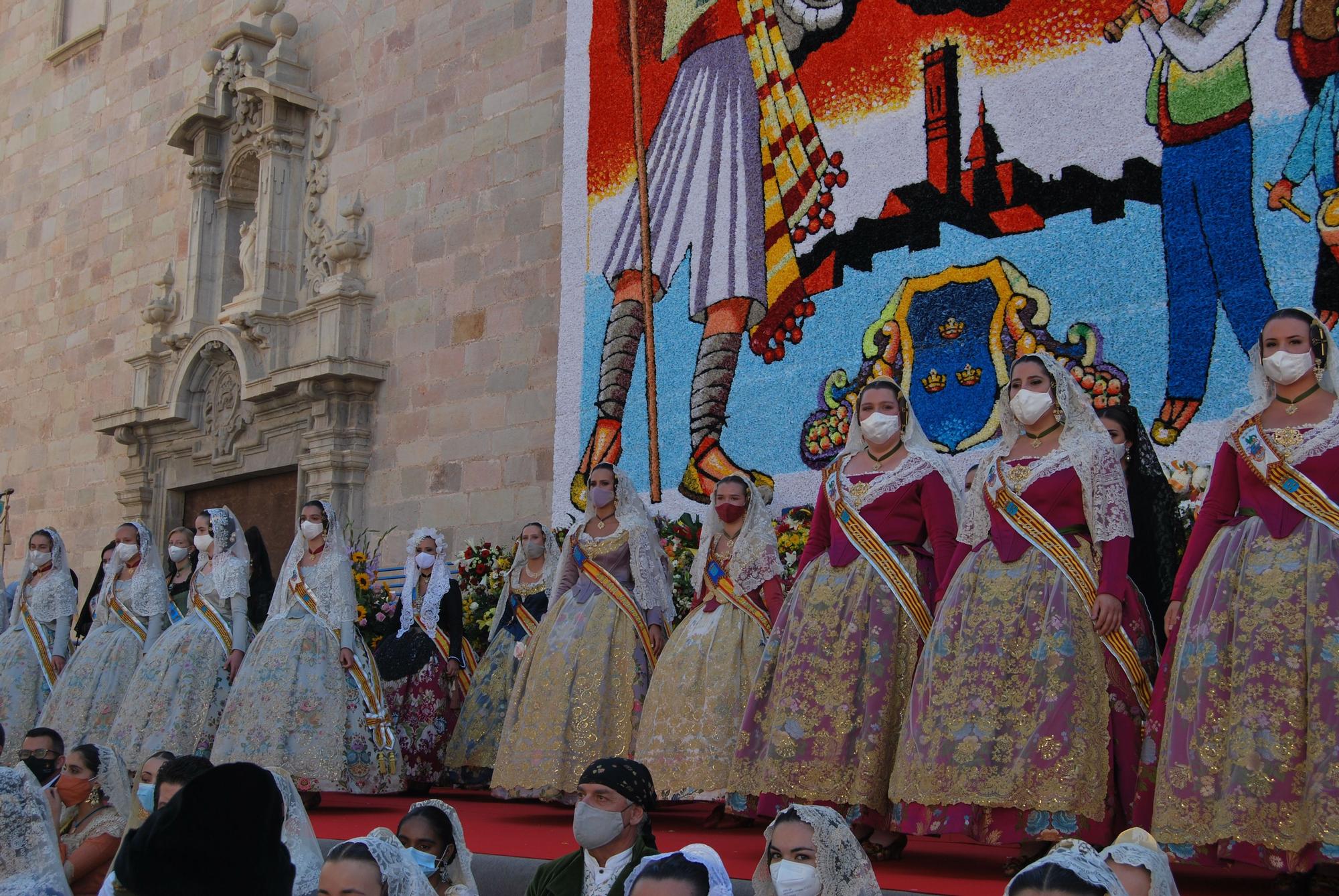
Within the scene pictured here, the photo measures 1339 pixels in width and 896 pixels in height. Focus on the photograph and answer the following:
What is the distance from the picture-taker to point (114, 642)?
27.6ft

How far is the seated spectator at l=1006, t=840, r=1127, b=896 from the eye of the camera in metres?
2.42

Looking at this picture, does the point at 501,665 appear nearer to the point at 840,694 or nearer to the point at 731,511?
the point at 731,511

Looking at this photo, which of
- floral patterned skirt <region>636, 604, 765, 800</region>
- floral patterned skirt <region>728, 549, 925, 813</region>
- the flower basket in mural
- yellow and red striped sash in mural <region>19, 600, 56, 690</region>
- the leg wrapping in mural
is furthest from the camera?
yellow and red striped sash in mural <region>19, 600, 56, 690</region>

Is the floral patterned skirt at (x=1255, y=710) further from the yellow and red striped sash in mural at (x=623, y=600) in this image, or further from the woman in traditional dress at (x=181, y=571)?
the woman in traditional dress at (x=181, y=571)

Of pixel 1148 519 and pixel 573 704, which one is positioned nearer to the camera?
pixel 1148 519

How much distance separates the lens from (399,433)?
11.1m

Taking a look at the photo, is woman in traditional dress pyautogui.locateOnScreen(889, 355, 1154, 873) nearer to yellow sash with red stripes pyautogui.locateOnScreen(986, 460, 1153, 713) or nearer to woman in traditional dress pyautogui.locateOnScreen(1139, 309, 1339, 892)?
yellow sash with red stripes pyautogui.locateOnScreen(986, 460, 1153, 713)

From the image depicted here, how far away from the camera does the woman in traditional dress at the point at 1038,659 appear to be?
436cm

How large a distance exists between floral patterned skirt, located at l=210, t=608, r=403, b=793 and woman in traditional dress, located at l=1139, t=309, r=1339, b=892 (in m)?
3.97

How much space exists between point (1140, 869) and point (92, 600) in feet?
27.1

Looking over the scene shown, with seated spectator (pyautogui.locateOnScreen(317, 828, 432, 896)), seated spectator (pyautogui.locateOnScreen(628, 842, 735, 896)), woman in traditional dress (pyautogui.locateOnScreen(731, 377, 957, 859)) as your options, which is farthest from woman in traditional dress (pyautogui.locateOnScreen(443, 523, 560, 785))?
seated spectator (pyautogui.locateOnScreen(628, 842, 735, 896))

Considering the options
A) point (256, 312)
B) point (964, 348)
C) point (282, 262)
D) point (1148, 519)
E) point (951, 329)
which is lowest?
point (1148, 519)

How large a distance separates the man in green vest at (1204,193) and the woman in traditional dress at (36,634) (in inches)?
257

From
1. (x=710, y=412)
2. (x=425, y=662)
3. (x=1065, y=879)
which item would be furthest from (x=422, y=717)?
(x=1065, y=879)
